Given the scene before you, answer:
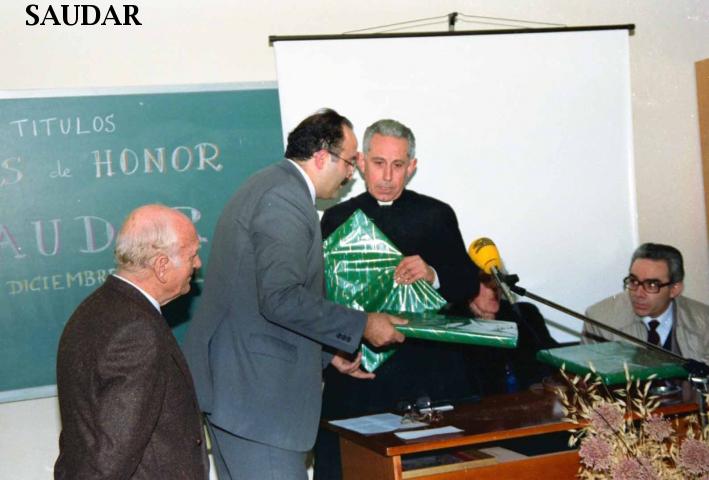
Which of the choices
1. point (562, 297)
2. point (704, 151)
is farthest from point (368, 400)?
point (704, 151)

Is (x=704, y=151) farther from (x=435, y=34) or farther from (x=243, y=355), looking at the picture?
(x=243, y=355)

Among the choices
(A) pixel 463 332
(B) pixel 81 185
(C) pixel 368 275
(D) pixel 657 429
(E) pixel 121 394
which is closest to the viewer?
(D) pixel 657 429

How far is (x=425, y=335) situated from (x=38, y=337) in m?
1.83

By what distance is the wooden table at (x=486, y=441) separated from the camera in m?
3.08

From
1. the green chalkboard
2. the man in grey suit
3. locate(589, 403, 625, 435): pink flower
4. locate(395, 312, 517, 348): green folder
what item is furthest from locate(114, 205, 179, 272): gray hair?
the green chalkboard

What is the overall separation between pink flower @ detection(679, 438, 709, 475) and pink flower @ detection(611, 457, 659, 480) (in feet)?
0.21

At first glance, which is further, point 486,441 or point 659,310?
point 659,310

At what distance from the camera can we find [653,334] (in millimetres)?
4344

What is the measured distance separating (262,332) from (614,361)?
4.18 feet

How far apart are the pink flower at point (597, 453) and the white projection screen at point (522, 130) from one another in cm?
273

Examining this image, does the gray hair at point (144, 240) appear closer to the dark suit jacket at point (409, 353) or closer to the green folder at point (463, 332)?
the green folder at point (463, 332)

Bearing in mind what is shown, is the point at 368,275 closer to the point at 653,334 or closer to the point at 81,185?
the point at 81,185

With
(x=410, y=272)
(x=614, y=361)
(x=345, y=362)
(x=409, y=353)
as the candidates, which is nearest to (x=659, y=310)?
(x=614, y=361)

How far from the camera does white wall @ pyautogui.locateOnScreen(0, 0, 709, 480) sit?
166 inches
